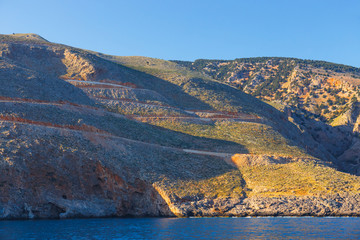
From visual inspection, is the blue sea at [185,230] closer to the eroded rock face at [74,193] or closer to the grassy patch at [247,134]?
the eroded rock face at [74,193]

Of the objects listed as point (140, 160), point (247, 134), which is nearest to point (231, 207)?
point (140, 160)

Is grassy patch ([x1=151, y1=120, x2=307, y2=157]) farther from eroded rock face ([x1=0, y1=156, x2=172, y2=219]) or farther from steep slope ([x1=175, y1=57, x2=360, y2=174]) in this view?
steep slope ([x1=175, y1=57, x2=360, y2=174])

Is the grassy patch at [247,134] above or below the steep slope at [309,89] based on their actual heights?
below

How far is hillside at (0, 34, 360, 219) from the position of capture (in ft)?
167

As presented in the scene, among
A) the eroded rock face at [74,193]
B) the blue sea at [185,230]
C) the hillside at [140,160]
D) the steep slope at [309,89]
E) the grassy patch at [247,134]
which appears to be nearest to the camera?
the blue sea at [185,230]

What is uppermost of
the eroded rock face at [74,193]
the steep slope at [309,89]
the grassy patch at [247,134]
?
the steep slope at [309,89]

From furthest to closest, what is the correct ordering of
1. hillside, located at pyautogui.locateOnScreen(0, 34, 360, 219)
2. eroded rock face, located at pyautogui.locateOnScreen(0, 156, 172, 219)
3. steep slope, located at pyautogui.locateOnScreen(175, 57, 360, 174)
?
steep slope, located at pyautogui.locateOnScreen(175, 57, 360, 174) → hillside, located at pyautogui.locateOnScreen(0, 34, 360, 219) → eroded rock face, located at pyautogui.locateOnScreen(0, 156, 172, 219)

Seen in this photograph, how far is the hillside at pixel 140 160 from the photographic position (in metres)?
50.8

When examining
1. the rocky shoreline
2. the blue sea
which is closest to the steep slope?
the rocky shoreline

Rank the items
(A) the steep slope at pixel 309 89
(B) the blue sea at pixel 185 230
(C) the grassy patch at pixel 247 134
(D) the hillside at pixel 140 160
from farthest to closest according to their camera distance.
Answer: (A) the steep slope at pixel 309 89
(C) the grassy patch at pixel 247 134
(D) the hillside at pixel 140 160
(B) the blue sea at pixel 185 230

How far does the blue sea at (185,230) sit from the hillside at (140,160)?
6254mm

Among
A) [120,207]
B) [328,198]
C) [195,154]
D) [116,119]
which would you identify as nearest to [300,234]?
[328,198]

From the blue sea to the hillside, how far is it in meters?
6.25

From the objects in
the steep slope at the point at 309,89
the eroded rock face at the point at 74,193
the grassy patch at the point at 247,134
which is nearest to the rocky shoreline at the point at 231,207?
the eroded rock face at the point at 74,193
